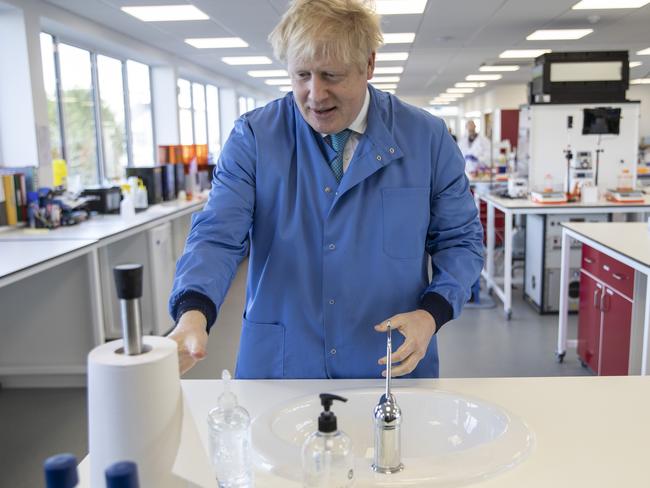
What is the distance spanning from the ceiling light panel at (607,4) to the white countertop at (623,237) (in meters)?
3.00

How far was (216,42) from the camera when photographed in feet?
24.5

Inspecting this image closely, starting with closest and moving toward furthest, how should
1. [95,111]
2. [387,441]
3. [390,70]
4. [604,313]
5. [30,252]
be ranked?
[387,441]
[30,252]
[604,313]
[95,111]
[390,70]

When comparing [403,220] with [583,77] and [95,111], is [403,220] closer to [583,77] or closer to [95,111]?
[583,77]

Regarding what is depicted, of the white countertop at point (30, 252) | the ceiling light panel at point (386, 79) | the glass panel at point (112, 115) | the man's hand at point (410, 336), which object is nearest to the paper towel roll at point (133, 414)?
the man's hand at point (410, 336)

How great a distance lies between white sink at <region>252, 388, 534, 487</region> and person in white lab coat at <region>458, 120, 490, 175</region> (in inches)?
290

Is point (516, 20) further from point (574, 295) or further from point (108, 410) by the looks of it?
point (108, 410)

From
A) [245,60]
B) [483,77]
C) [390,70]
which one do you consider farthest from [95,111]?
[483,77]

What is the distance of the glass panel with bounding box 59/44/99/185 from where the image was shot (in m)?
6.02

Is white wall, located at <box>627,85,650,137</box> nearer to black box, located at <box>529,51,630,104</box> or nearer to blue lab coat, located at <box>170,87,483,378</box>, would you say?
black box, located at <box>529,51,630,104</box>

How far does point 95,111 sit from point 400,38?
3581 mm

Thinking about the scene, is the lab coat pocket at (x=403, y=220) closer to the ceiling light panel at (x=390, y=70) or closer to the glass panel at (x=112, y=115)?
the glass panel at (x=112, y=115)

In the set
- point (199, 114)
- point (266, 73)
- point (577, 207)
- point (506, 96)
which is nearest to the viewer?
point (577, 207)

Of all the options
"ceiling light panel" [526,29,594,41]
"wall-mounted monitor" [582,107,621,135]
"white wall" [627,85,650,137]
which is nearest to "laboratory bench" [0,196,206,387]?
"wall-mounted monitor" [582,107,621,135]

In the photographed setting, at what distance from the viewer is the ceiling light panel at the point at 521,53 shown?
8539mm
